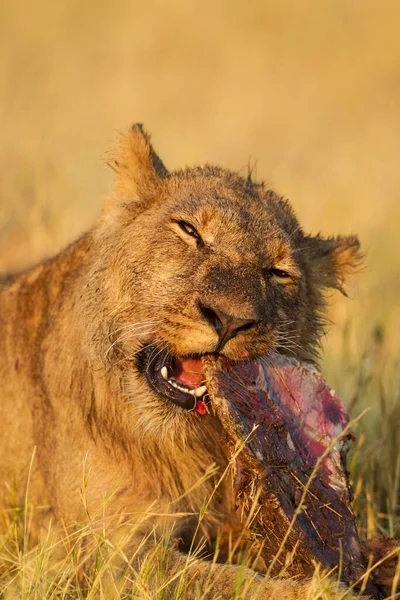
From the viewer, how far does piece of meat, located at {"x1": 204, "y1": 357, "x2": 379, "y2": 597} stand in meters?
3.39

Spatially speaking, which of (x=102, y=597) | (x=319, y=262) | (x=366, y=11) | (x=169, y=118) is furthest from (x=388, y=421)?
(x=366, y=11)

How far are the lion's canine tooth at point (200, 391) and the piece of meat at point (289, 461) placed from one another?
0.13m

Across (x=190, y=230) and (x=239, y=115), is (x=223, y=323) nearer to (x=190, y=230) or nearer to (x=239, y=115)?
(x=190, y=230)

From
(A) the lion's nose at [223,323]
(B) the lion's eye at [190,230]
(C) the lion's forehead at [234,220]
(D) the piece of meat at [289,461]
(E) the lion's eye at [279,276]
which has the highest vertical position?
(C) the lion's forehead at [234,220]

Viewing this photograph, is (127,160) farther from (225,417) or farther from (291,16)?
(291,16)

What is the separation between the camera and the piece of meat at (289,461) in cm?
339

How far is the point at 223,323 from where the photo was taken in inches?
137

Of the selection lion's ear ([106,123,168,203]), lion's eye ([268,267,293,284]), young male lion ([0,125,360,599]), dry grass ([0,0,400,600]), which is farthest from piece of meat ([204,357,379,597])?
lion's ear ([106,123,168,203])

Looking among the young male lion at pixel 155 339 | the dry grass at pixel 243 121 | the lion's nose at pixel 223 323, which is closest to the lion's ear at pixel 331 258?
the young male lion at pixel 155 339

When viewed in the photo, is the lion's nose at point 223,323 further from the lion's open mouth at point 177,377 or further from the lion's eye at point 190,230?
the lion's eye at point 190,230

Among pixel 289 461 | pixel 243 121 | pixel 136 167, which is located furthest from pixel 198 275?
pixel 243 121

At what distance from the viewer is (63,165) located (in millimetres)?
11188

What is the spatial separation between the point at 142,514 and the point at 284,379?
2.38 ft

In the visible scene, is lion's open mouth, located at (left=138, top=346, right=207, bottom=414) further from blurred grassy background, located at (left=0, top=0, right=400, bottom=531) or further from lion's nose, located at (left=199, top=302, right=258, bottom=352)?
blurred grassy background, located at (left=0, top=0, right=400, bottom=531)
